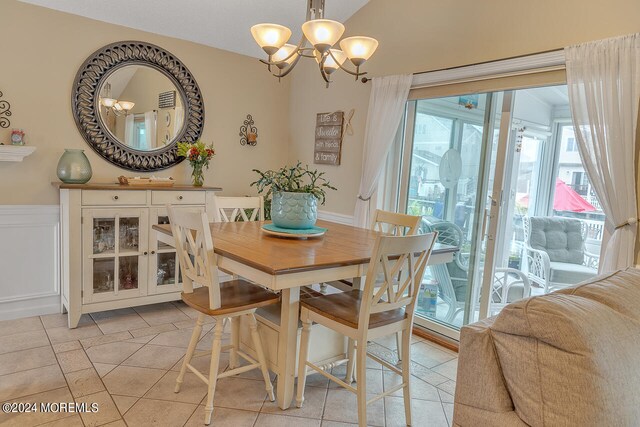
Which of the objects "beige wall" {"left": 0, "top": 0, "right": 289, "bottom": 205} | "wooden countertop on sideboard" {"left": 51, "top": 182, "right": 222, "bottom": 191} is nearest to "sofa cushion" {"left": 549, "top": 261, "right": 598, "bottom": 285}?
"wooden countertop on sideboard" {"left": 51, "top": 182, "right": 222, "bottom": 191}

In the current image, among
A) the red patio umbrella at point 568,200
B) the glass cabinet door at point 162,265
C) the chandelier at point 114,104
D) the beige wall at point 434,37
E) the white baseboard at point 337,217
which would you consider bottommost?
the glass cabinet door at point 162,265

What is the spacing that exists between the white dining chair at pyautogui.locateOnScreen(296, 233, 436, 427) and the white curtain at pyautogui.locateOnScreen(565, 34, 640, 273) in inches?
42.9

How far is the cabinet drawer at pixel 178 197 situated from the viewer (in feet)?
11.0

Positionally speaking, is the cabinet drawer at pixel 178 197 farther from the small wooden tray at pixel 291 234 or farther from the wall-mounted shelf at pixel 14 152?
the small wooden tray at pixel 291 234

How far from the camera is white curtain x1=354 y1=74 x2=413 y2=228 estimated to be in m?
3.33

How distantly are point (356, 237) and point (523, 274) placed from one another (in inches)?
66.4

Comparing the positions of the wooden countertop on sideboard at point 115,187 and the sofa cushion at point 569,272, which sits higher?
the wooden countertop on sideboard at point 115,187

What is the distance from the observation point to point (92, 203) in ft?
10.1

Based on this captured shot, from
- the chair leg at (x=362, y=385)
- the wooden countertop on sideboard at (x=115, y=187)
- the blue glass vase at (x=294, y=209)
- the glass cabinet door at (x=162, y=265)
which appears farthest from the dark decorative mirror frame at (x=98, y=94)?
the chair leg at (x=362, y=385)

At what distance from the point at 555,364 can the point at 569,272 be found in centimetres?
266

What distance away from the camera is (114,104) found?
11.4ft

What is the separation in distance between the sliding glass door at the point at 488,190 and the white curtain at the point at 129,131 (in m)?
2.34

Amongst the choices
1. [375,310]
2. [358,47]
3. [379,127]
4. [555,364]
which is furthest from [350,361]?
[379,127]

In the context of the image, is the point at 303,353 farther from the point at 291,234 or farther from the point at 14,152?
the point at 14,152
